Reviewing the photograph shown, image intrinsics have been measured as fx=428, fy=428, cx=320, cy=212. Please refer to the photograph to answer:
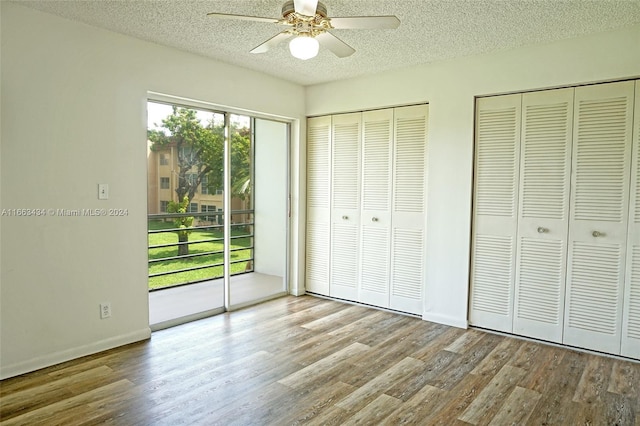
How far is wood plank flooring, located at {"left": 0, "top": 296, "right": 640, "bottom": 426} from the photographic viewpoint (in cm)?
239

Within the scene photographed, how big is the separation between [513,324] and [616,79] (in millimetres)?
2087

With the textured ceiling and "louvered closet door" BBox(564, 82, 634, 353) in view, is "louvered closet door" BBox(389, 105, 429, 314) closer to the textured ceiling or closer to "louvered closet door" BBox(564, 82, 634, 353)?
the textured ceiling

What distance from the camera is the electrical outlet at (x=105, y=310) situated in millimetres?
3264

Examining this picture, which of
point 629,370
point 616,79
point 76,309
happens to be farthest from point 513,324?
point 76,309

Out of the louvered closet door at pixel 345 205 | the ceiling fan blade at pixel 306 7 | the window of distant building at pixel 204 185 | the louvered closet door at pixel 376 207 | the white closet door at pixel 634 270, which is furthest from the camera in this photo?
the louvered closet door at pixel 345 205

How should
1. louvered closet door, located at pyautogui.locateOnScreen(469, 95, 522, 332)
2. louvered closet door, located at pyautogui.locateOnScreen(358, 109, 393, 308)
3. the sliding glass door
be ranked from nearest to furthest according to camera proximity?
louvered closet door, located at pyautogui.locateOnScreen(469, 95, 522, 332) → the sliding glass door → louvered closet door, located at pyautogui.locateOnScreen(358, 109, 393, 308)

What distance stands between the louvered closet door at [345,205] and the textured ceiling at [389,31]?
2.99 feet

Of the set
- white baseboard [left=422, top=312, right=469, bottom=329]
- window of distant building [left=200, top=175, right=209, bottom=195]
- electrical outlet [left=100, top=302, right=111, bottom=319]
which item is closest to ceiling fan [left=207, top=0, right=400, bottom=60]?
window of distant building [left=200, top=175, right=209, bottom=195]

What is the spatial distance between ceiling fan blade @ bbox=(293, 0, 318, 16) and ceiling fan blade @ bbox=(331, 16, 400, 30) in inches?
6.5

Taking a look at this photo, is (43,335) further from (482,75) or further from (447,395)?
(482,75)

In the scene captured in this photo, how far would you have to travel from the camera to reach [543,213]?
3512 millimetres

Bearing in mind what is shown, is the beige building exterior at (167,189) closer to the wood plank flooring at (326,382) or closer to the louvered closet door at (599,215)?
the wood plank flooring at (326,382)

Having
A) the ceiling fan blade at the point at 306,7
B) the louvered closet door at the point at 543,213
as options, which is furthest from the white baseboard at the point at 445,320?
the ceiling fan blade at the point at 306,7

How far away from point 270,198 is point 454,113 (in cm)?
218
